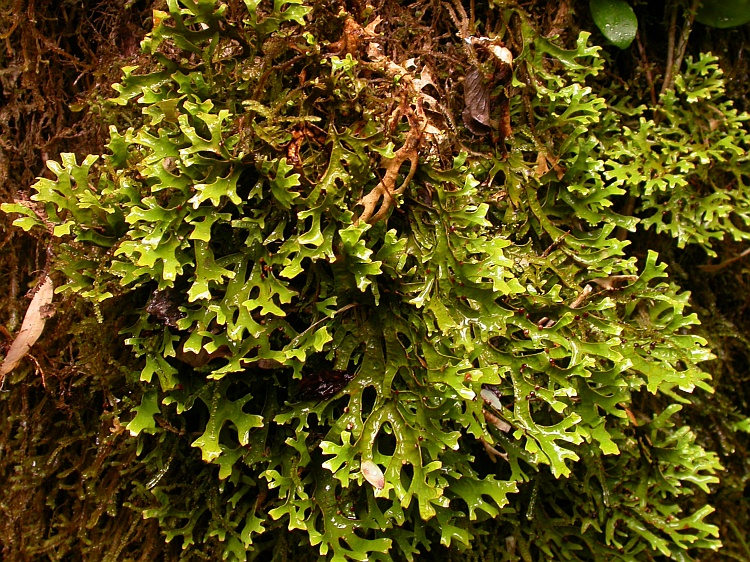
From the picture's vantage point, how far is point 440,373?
125 centimetres

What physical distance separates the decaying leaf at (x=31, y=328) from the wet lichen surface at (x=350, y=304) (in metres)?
0.04

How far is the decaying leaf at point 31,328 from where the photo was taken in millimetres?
1517

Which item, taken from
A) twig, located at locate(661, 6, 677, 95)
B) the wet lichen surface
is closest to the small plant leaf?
A: the wet lichen surface

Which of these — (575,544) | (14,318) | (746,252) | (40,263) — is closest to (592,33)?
(746,252)

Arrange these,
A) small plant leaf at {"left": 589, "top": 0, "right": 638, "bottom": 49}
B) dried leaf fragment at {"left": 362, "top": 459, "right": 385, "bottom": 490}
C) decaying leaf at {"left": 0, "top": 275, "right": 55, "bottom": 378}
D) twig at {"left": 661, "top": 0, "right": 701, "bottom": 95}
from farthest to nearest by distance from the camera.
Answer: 1. twig at {"left": 661, "top": 0, "right": 701, "bottom": 95}
2. small plant leaf at {"left": 589, "top": 0, "right": 638, "bottom": 49}
3. decaying leaf at {"left": 0, "top": 275, "right": 55, "bottom": 378}
4. dried leaf fragment at {"left": 362, "top": 459, "right": 385, "bottom": 490}

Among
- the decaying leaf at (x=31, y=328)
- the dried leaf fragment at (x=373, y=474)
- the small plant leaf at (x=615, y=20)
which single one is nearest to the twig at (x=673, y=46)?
the small plant leaf at (x=615, y=20)

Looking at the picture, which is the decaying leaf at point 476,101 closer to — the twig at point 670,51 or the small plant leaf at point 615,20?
the small plant leaf at point 615,20

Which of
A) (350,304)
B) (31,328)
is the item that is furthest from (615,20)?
(31,328)

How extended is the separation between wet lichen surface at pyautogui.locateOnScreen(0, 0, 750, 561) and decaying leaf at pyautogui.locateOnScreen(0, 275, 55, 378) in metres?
→ 0.04

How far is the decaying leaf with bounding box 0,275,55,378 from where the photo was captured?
152 cm

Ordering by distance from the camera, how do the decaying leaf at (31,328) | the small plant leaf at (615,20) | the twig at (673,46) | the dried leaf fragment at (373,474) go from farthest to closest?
the twig at (673,46) < the small plant leaf at (615,20) < the decaying leaf at (31,328) < the dried leaf fragment at (373,474)

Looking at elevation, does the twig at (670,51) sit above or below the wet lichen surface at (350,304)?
above

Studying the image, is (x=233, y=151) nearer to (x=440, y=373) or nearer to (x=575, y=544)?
(x=440, y=373)

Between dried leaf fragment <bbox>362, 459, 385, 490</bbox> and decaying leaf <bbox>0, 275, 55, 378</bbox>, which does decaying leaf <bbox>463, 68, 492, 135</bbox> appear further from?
decaying leaf <bbox>0, 275, 55, 378</bbox>
